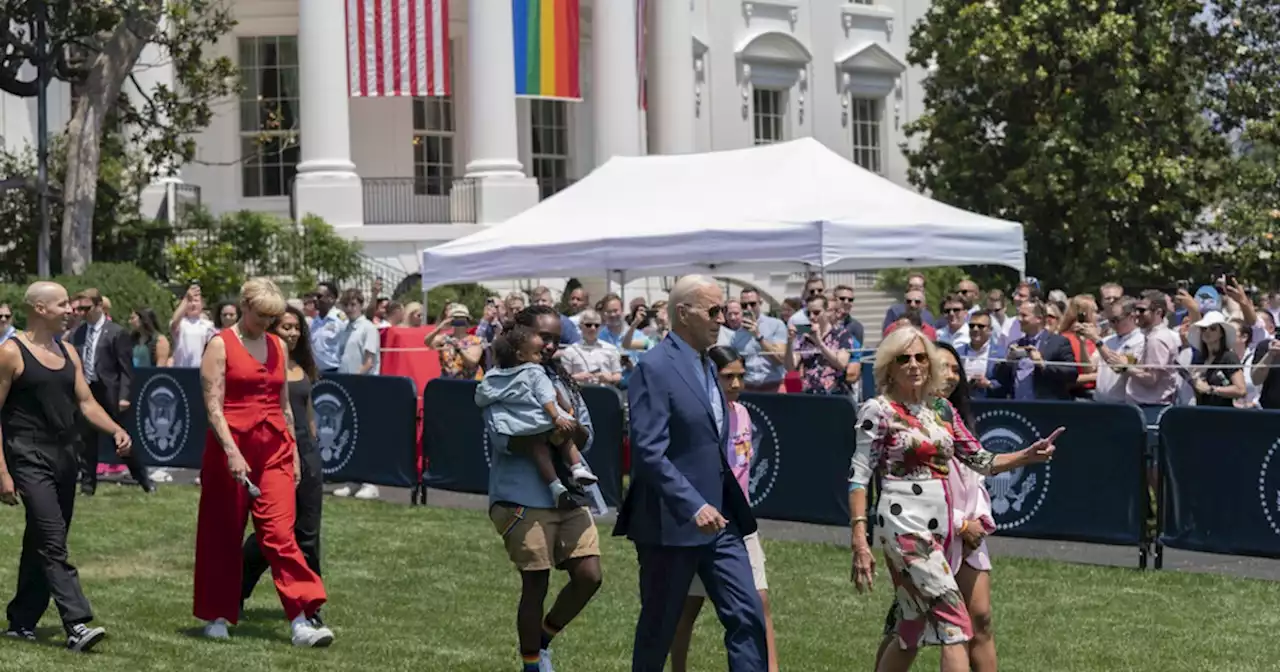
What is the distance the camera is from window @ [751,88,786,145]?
4369 centimetres

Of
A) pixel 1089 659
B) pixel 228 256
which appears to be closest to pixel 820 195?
pixel 1089 659

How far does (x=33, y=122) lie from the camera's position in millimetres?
36938

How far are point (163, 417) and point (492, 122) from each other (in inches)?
659

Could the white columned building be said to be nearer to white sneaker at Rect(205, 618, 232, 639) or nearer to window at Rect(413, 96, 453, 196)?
window at Rect(413, 96, 453, 196)

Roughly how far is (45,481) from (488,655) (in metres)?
2.39

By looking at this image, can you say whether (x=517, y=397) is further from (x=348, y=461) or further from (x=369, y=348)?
(x=369, y=348)

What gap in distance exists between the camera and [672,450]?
8.05 metres

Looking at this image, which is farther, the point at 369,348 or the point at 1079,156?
the point at 1079,156

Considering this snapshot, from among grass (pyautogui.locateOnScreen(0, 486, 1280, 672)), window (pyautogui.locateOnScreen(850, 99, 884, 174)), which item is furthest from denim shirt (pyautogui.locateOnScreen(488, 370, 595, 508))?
window (pyautogui.locateOnScreen(850, 99, 884, 174))

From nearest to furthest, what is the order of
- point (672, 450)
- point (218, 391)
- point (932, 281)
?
point (672, 450) → point (218, 391) → point (932, 281)

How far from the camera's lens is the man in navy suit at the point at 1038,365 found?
604 inches

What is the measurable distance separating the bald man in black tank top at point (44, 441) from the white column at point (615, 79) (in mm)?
27714

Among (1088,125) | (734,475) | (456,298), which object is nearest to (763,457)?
(734,475)

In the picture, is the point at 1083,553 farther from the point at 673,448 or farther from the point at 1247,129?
the point at 1247,129
